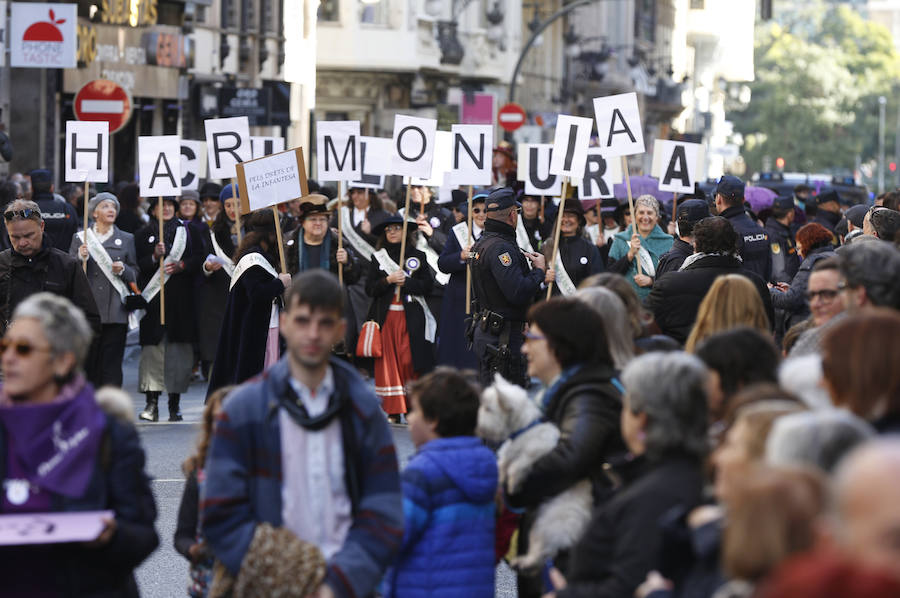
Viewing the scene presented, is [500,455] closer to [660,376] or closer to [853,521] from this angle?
[660,376]

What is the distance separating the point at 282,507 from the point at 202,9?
29705 millimetres

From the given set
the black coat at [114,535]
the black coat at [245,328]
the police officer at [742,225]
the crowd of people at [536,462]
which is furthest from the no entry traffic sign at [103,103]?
the black coat at [114,535]

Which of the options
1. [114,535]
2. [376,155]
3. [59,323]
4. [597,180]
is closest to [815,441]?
[114,535]

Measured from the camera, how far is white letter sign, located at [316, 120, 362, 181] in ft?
51.3

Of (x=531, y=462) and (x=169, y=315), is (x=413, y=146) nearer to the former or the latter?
(x=169, y=315)

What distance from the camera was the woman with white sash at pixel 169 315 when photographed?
47.8 feet

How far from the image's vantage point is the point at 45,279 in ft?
36.4

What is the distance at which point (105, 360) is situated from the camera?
13.5 m

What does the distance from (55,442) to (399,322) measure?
9955 mm

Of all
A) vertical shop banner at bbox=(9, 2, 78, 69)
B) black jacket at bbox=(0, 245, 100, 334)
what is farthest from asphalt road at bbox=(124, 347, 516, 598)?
vertical shop banner at bbox=(9, 2, 78, 69)

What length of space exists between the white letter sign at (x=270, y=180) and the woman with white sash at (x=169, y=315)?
7.44 feet

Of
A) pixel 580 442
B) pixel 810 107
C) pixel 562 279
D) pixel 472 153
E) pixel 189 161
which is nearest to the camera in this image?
pixel 580 442

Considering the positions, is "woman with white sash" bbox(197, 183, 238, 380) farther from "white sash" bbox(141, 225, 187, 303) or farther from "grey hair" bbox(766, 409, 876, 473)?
"grey hair" bbox(766, 409, 876, 473)

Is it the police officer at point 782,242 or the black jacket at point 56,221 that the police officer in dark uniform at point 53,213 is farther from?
the police officer at point 782,242
